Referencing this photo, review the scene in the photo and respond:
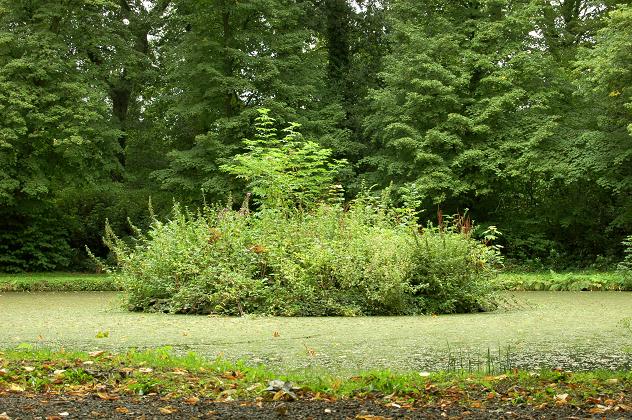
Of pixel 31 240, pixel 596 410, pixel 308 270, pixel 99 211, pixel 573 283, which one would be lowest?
pixel 596 410

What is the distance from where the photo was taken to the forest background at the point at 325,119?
1855cm

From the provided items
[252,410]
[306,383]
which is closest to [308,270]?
[306,383]

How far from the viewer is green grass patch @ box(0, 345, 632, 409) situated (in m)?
4.02

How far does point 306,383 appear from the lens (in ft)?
13.9

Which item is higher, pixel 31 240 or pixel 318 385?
pixel 31 240

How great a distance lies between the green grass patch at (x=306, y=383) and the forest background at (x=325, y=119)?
1384 cm

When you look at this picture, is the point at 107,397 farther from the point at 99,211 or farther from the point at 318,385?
the point at 99,211

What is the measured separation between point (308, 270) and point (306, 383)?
5.16 m

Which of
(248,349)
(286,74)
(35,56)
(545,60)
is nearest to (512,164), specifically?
(545,60)

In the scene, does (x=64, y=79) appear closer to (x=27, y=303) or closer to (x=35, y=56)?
(x=35, y=56)

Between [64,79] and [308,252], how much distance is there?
12370 mm

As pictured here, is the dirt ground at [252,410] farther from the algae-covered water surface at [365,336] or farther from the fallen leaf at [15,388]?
the algae-covered water surface at [365,336]

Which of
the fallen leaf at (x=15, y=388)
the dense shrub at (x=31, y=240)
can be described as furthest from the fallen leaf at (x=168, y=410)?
the dense shrub at (x=31, y=240)

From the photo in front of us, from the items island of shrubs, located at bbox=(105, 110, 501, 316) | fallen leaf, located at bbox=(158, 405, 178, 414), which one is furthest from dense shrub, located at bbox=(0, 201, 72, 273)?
fallen leaf, located at bbox=(158, 405, 178, 414)
